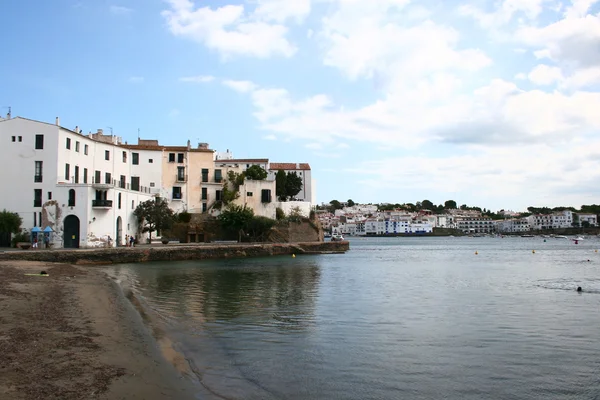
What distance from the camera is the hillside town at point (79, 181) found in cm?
4881

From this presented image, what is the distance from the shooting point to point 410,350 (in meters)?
13.2

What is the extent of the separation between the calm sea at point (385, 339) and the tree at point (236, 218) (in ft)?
129

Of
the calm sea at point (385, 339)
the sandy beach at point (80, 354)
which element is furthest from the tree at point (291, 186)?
the sandy beach at point (80, 354)

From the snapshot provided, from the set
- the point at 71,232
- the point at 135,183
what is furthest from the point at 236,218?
the point at 71,232

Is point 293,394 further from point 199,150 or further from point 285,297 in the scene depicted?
point 199,150

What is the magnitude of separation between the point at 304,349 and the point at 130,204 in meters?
49.6

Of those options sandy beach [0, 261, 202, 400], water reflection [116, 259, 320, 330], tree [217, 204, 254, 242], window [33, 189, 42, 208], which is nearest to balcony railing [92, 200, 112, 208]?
window [33, 189, 42, 208]

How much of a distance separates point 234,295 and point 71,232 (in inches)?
1262

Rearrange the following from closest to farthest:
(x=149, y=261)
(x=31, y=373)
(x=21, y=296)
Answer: (x=31, y=373) → (x=21, y=296) → (x=149, y=261)

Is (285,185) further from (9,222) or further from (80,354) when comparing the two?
(80,354)

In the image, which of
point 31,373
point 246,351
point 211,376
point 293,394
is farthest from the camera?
point 246,351

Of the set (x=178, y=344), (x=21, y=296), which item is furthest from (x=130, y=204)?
(x=178, y=344)

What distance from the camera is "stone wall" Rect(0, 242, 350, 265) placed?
135ft

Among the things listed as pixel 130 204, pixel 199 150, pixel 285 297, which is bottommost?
pixel 285 297
